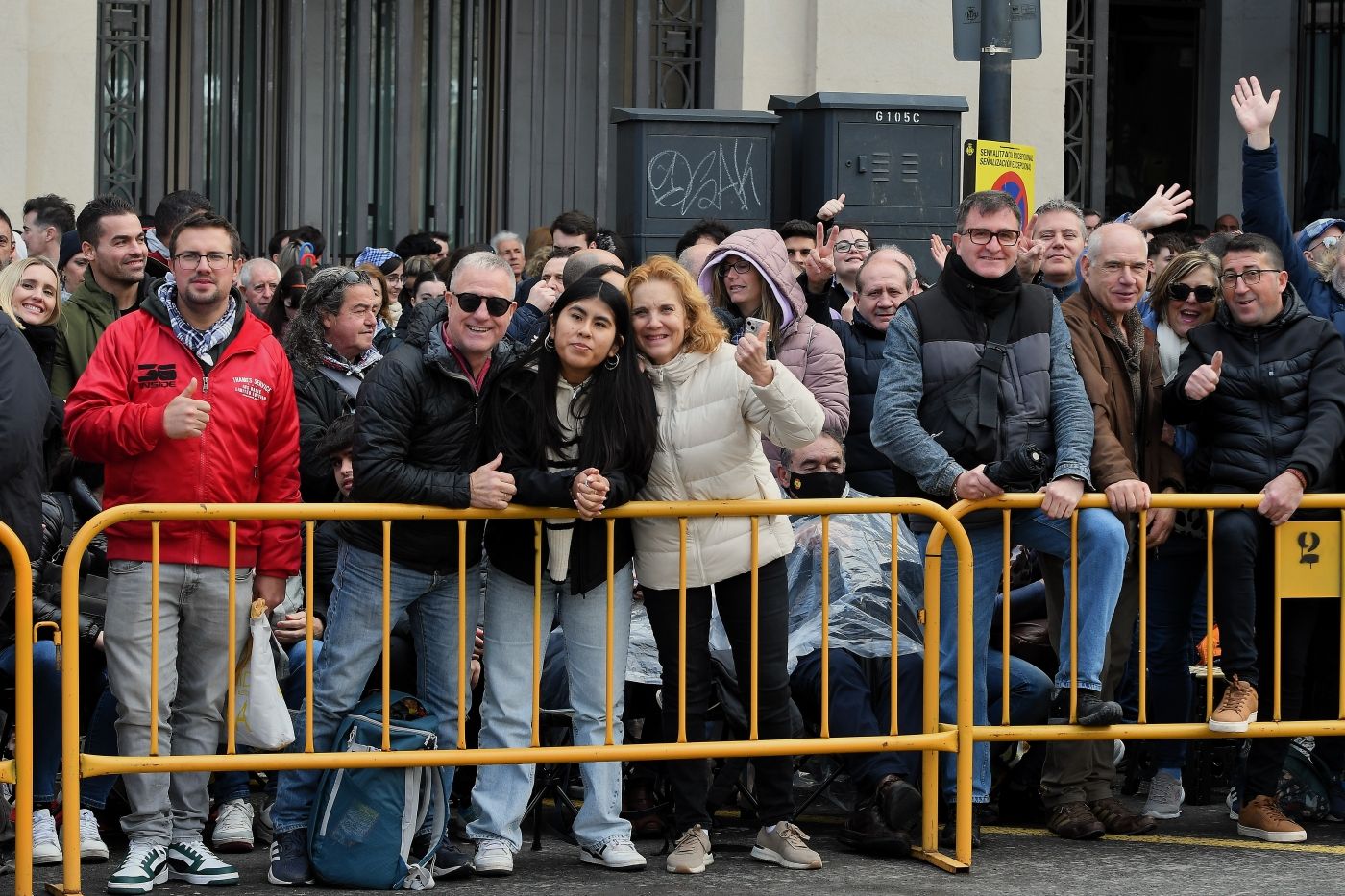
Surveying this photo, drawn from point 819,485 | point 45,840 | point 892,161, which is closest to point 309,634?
point 45,840

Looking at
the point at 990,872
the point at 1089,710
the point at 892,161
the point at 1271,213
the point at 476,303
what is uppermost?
the point at 892,161

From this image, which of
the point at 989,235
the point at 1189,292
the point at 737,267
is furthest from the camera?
the point at 737,267

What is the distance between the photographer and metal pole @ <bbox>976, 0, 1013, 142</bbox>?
1088 centimetres

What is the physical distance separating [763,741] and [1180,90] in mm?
13883

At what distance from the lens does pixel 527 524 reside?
7.15 meters

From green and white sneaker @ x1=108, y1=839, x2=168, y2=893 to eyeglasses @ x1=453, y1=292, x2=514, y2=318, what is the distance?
81.5 inches

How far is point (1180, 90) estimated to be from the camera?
64.3 ft

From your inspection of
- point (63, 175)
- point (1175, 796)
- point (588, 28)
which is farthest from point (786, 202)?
point (1175, 796)

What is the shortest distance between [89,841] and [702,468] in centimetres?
245

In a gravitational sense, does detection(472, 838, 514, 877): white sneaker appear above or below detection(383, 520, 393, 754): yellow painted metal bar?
below

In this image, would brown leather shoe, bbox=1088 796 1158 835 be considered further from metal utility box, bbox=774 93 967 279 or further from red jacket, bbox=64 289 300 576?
metal utility box, bbox=774 93 967 279

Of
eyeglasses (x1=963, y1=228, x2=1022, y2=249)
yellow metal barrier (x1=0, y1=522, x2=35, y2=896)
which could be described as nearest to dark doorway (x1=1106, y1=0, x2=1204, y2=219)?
eyeglasses (x1=963, y1=228, x2=1022, y2=249)

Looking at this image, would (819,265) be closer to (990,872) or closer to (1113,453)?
(1113,453)

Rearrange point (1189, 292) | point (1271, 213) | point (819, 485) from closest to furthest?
point (819, 485) → point (1189, 292) → point (1271, 213)
